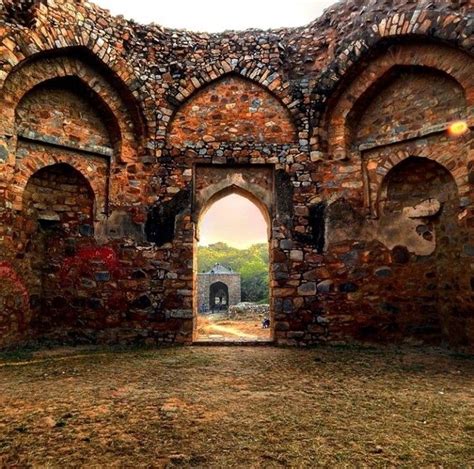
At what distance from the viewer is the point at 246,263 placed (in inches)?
1355

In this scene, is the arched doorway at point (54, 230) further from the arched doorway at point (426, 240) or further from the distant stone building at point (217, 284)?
the distant stone building at point (217, 284)

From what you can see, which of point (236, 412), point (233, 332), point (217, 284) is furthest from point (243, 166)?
point (217, 284)

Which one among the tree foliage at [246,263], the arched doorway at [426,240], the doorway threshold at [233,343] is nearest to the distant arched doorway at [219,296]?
the tree foliage at [246,263]

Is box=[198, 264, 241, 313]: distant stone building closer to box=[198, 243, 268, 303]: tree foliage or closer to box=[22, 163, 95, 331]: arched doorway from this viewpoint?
box=[198, 243, 268, 303]: tree foliage

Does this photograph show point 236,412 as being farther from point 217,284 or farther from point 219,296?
point 219,296

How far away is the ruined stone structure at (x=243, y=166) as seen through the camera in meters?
5.79

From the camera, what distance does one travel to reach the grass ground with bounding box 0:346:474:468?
7.29 feet

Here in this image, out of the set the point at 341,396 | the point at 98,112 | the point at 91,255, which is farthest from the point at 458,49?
the point at 91,255

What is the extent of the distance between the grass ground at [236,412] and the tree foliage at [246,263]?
2205 cm

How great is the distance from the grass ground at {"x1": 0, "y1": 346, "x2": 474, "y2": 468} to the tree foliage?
72.3 feet

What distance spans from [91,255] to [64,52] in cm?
365

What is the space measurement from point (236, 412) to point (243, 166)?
16.2 feet

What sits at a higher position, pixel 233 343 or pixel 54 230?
pixel 54 230

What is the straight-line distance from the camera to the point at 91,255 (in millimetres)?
6543
